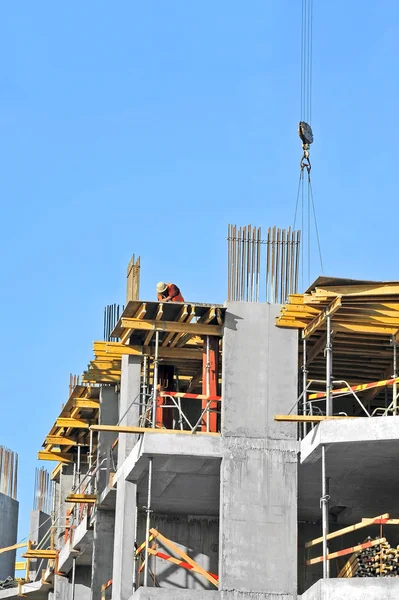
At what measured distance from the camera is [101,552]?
116 feet

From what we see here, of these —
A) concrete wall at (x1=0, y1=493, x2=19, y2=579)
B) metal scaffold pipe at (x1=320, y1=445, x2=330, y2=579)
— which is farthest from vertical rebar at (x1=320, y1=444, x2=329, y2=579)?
concrete wall at (x1=0, y1=493, x2=19, y2=579)

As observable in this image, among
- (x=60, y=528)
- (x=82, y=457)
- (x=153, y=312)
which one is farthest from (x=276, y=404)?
(x=60, y=528)

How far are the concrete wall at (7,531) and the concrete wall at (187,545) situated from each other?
23.7 metres

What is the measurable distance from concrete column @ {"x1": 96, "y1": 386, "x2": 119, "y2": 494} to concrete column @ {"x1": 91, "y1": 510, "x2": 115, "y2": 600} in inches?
37.0

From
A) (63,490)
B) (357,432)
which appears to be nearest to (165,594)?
(357,432)

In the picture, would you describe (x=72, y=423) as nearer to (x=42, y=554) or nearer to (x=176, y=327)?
(x=42, y=554)

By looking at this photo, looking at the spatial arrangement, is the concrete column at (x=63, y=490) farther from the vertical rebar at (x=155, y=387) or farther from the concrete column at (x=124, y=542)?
the vertical rebar at (x=155, y=387)

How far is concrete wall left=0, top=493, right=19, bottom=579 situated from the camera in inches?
2270

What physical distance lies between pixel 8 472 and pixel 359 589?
37.4 meters

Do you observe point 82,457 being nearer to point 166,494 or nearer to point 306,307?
point 166,494

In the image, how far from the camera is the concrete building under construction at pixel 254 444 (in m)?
28.8

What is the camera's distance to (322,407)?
112ft

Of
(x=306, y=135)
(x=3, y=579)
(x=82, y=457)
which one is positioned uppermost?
(x=306, y=135)

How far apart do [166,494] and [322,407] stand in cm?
411
